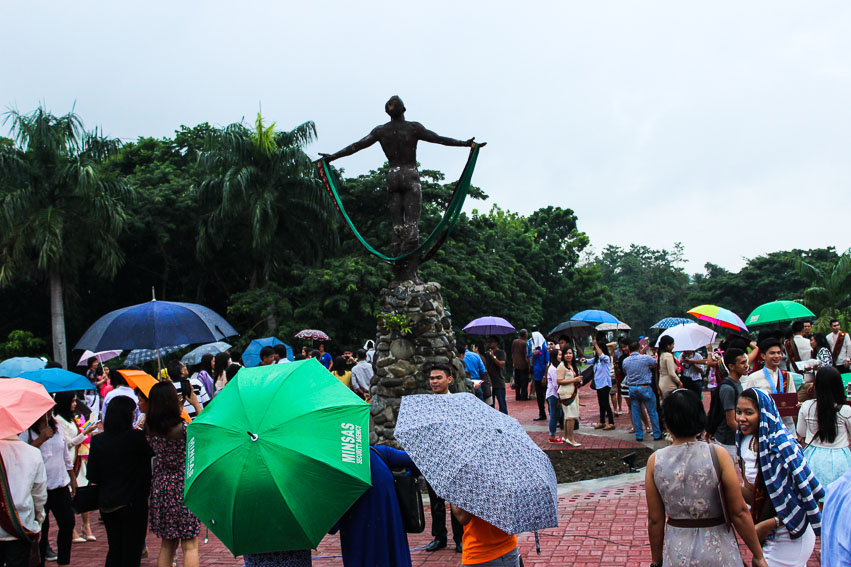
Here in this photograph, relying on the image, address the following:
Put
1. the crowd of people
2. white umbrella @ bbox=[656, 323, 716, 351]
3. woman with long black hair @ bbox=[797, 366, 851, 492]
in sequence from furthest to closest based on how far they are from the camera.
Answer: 1. white umbrella @ bbox=[656, 323, 716, 351]
2. woman with long black hair @ bbox=[797, 366, 851, 492]
3. the crowd of people

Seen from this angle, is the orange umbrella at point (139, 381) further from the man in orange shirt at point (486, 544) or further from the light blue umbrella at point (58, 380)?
the man in orange shirt at point (486, 544)

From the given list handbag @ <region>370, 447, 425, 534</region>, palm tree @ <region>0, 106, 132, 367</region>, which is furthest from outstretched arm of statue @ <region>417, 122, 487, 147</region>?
palm tree @ <region>0, 106, 132, 367</region>

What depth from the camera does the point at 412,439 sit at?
3.49m

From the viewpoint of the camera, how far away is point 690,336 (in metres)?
11.0

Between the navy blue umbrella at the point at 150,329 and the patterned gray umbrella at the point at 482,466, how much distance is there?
410 centimetres

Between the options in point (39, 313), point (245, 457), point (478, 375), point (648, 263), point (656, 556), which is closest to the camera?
point (245, 457)

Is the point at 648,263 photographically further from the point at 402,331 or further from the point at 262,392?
the point at 262,392

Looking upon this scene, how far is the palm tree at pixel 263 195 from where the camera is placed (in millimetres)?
24641

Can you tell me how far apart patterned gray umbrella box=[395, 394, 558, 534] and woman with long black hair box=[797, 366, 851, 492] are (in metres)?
2.33

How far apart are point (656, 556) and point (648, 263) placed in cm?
6903

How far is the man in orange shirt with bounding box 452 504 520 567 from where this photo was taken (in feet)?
11.9

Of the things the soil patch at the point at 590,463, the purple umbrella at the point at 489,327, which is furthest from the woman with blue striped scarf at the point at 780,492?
the purple umbrella at the point at 489,327

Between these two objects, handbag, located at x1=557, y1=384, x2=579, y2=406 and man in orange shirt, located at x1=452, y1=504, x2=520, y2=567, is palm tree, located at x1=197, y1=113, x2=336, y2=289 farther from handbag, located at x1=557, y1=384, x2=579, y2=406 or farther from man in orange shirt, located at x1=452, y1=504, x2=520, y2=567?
man in orange shirt, located at x1=452, y1=504, x2=520, y2=567

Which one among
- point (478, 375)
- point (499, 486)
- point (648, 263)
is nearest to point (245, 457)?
point (499, 486)
